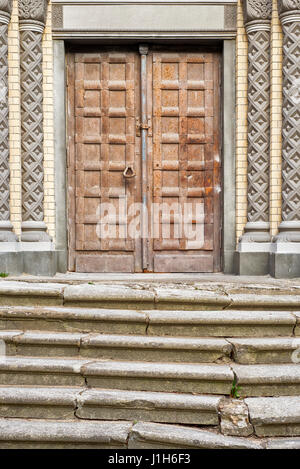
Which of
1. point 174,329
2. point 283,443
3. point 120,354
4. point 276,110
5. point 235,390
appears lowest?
point 283,443

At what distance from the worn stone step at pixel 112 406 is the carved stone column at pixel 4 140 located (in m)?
2.77

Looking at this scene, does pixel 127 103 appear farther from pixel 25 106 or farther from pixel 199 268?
pixel 199 268

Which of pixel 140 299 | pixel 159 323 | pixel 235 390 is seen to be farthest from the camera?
pixel 140 299

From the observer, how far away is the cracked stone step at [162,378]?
10.4 feet

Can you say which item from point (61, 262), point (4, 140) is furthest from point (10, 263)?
point (4, 140)

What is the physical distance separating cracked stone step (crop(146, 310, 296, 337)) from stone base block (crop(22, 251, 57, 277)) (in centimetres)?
239

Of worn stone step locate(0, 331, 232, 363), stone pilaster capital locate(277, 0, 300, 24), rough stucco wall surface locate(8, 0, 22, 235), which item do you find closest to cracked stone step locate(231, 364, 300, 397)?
worn stone step locate(0, 331, 232, 363)

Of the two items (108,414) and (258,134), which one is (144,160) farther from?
(108,414)

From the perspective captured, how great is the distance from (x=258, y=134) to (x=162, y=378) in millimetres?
3585

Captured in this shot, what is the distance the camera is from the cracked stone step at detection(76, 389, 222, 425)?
2.96 meters

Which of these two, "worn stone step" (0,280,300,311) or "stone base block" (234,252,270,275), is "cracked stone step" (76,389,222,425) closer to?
"worn stone step" (0,280,300,311)

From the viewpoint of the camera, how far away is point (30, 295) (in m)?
3.99

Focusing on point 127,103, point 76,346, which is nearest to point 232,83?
point 127,103

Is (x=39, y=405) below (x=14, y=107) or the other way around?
below
